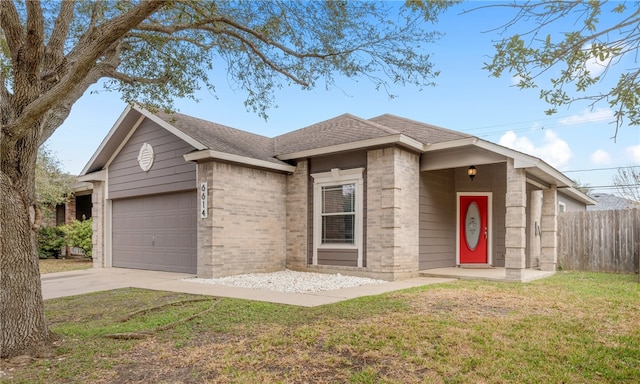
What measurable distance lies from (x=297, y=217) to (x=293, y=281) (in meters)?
2.50

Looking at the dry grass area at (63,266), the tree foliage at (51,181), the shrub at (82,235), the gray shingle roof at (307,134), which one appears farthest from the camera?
the tree foliage at (51,181)

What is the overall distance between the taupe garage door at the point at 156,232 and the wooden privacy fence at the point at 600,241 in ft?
35.4

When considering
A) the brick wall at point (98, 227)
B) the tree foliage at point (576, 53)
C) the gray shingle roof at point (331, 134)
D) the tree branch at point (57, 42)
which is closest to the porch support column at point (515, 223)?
the gray shingle roof at point (331, 134)

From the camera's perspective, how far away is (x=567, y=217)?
12867 millimetres

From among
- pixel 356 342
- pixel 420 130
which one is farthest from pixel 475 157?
pixel 356 342

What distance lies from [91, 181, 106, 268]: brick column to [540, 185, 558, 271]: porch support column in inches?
528

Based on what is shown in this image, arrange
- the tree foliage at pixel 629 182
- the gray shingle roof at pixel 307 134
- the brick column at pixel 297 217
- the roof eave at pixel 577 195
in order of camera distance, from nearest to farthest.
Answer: the gray shingle roof at pixel 307 134 < the brick column at pixel 297 217 < the roof eave at pixel 577 195 < the tree foliage at pixel 629 182

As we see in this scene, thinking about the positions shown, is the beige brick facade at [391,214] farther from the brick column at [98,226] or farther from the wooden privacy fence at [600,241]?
the brick column at [98,226]

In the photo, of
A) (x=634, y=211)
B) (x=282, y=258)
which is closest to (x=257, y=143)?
(x=282, y=258)

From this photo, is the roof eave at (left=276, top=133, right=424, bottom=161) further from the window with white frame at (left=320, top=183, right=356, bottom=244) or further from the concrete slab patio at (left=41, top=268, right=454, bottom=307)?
the concrete slab patio at (left=41, top=268, right=454, bottom=307)

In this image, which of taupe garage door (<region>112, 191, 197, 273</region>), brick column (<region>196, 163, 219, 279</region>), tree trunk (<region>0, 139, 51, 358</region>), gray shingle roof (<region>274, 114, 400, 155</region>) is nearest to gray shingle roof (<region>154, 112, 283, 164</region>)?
gray shingle roof (<region>274, 114, 400, 155</region>)

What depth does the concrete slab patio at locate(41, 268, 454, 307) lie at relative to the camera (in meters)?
7.45

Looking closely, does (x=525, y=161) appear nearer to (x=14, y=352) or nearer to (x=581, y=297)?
(x=581, y=297)

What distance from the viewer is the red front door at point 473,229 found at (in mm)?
12336
